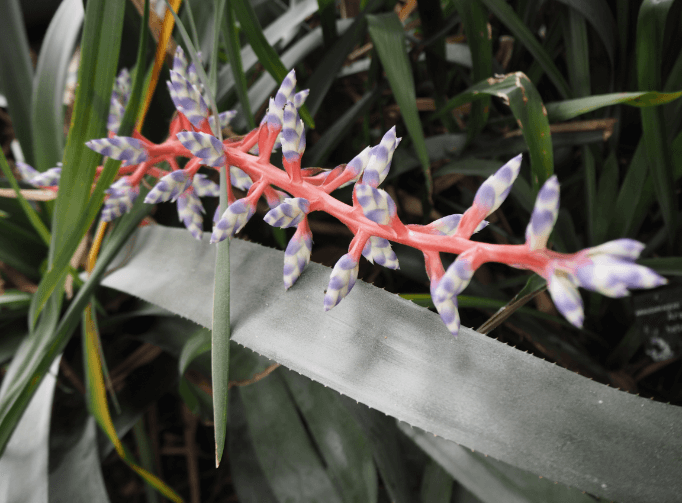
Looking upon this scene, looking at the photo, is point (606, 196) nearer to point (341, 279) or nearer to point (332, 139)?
point (332, 139)

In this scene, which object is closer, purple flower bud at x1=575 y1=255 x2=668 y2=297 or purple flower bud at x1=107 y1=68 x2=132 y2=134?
purple flower bud at x1=575 y1=255 x2=668 y2=297

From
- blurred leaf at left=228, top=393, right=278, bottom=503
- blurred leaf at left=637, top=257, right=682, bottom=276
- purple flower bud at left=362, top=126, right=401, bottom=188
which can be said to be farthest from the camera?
blurred leaf at left=228, top=393, right=278, bottom=503

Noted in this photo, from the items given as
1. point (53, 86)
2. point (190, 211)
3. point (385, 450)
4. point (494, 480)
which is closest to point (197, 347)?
point (190, 211)

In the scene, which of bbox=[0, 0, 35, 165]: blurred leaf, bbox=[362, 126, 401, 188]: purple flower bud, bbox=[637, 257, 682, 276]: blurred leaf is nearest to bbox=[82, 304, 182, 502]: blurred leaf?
bbox=[0, 0, 35, 165]: blurred leaf

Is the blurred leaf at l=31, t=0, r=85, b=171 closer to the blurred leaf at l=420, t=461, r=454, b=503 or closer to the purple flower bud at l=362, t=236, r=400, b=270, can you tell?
the purple flower bud at l=362, t=236, r=400, b=270

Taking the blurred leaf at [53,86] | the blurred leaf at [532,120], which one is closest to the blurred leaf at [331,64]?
the blurred leaf at [532,120]

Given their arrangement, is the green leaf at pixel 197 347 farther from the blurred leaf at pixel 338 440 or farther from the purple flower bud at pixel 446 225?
the purple flower bud at pixel 446 225
